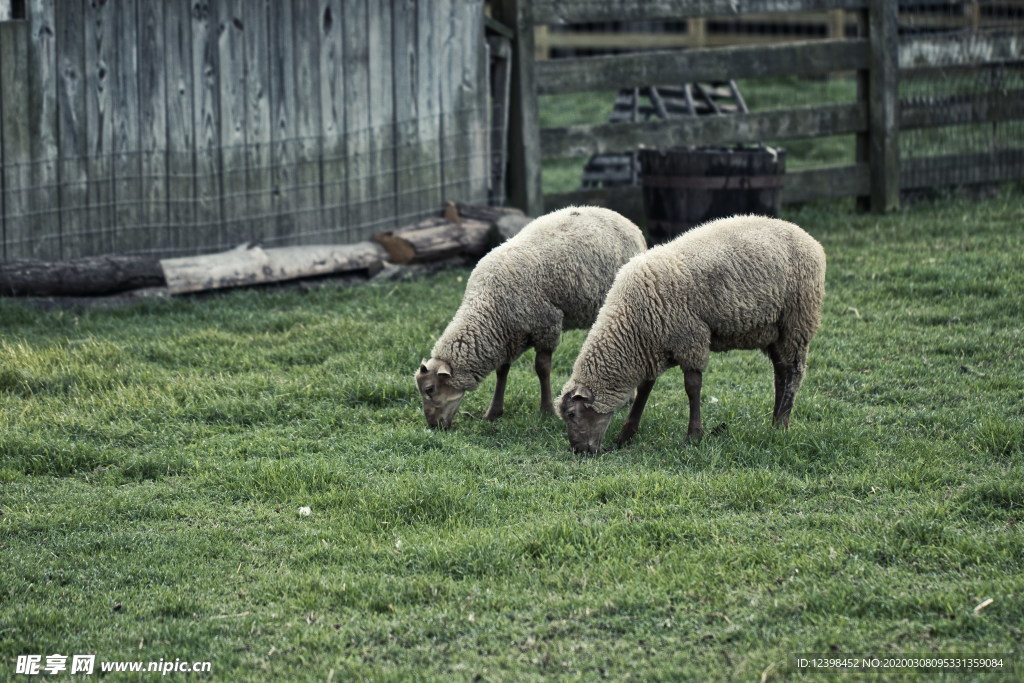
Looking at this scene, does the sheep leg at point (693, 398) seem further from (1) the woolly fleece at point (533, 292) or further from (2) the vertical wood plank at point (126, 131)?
(2) the vertical wood plank at point (126, 131)

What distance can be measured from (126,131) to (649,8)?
16.7 feet

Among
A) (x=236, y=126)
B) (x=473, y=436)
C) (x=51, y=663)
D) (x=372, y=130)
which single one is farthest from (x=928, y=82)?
(x=51, y=663)

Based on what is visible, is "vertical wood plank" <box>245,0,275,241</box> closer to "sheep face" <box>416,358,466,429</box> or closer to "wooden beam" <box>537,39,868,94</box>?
"wooden beam" <box>537,39,868,94</box>

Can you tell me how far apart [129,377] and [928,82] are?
29.2 ft

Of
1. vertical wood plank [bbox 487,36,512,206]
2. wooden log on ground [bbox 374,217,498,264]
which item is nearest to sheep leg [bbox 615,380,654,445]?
wooden log on ground [bbox 374,217,498,264]

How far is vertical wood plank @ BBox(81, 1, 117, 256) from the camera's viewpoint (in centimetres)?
969

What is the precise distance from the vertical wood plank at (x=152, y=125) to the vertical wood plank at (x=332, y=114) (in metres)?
1.38

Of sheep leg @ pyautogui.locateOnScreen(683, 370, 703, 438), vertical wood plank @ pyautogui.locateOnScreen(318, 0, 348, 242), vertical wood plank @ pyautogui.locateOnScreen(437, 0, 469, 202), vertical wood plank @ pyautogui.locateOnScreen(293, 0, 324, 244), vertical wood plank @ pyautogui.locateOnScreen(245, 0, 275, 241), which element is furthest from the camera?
vertical wood plank @ pyautogui.locateOnScreen(437, 0, 469, 202)

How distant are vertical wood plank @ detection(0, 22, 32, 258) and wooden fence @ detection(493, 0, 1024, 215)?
172 inches

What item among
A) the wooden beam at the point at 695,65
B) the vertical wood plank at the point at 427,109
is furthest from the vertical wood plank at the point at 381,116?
the wooden beam at the point at 695,65

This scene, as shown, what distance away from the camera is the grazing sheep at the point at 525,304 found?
7.02 m

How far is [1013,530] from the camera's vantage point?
5.29 m

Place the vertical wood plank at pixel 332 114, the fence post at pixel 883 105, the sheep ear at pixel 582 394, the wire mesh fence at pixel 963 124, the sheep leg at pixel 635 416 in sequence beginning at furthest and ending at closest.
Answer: the wire mesh fence at pixel 963 124, the fence post at pixel 883 105, the vertical wood plank at pixel 332 114, the sheep leg at pixel 635 416, the sheep ear at pixel 582 394

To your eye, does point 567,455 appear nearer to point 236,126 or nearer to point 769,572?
point 769,572
